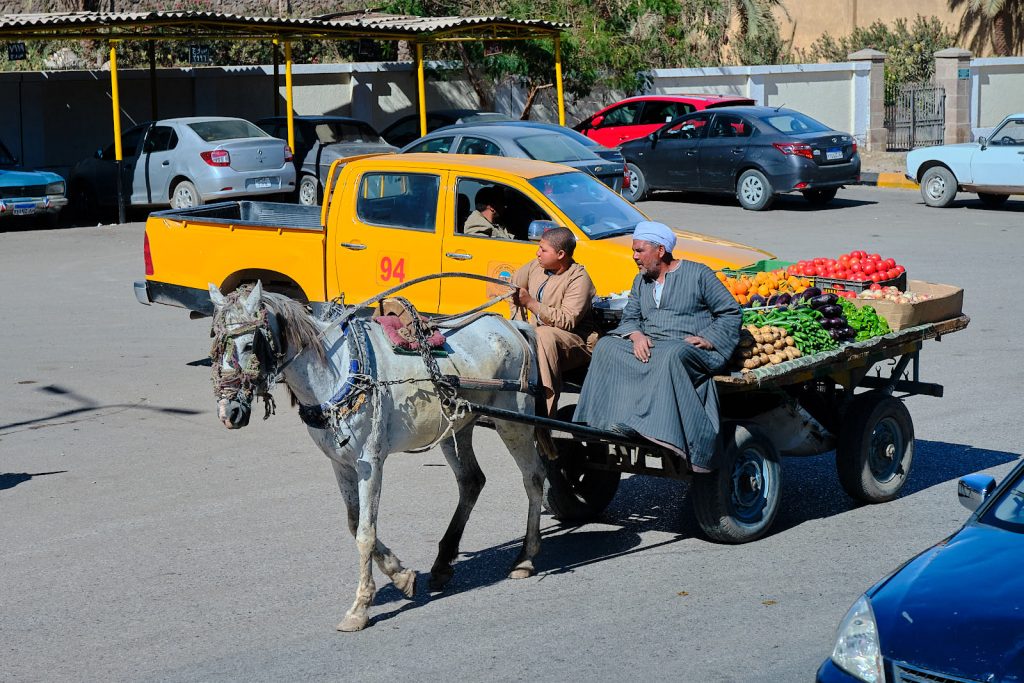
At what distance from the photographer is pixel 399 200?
1135 centimetres

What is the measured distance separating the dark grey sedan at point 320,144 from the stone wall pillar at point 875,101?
45.2 feet

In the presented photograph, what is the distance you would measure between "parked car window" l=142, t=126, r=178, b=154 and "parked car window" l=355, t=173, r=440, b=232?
43.9ft

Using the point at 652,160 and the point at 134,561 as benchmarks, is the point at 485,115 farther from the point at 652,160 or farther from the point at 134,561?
the point at 134,561

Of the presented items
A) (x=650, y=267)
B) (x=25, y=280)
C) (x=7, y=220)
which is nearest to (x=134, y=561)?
(x=650, y=267)

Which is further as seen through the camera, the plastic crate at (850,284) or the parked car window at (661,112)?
the parked car window at (661,112)

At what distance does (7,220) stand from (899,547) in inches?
829

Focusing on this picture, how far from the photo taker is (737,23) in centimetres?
4303

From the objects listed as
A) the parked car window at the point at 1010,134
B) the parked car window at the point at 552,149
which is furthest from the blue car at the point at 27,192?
the parked car window at the point at 1010,134

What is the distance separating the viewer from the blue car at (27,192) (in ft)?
74.1

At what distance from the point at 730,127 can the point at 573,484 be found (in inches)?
683

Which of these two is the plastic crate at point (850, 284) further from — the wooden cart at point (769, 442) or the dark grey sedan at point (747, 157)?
the dark grey sedan at point (747, 157)

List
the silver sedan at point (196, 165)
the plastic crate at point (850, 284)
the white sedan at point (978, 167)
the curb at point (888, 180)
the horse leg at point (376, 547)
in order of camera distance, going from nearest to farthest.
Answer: the horse leg at point (376, 547)
the plastic crate at point (850, 284)
the white sedan at point (978, 167)
the silver sedan at point (196, 165)
the curb at point (888, 180)

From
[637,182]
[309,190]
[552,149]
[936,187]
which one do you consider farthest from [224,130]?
[936,187]

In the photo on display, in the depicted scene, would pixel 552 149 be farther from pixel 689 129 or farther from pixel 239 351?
pixel 239 351
